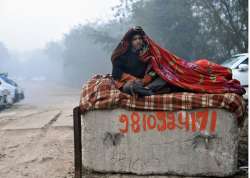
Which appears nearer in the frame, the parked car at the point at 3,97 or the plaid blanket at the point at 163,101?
the plaid blanket at the point at 163,101

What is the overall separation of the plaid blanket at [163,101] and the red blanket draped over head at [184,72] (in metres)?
0.17

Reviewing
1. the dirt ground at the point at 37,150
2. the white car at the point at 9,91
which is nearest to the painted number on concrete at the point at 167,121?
the dirt ground at the point at 37,150

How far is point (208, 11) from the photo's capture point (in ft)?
56.7

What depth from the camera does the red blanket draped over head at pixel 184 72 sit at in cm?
397

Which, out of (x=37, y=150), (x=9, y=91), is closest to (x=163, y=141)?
(x=37, y=150)

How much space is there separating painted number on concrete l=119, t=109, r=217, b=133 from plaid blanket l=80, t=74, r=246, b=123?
0.27ft

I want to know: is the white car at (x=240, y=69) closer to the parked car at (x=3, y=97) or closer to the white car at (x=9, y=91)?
the parked car at (x=3, y=97)

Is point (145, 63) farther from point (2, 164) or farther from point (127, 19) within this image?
point (127, 19)

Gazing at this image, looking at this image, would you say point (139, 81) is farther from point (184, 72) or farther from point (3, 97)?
point (3, 97)

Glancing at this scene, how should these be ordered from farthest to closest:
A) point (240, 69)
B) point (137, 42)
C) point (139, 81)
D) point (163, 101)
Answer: point (240, 69) < point (137, 42) < point (139, 81) < point (163, 101)

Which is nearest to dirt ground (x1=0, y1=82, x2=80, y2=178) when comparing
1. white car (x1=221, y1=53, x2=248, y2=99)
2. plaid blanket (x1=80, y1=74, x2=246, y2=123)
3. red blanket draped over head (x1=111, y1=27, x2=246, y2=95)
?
plaid blanket (x1=80, y1=74, x2=246, y2=123)

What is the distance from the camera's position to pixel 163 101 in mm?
3795

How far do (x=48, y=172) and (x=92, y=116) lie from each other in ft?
3.59

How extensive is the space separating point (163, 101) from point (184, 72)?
53 cm
